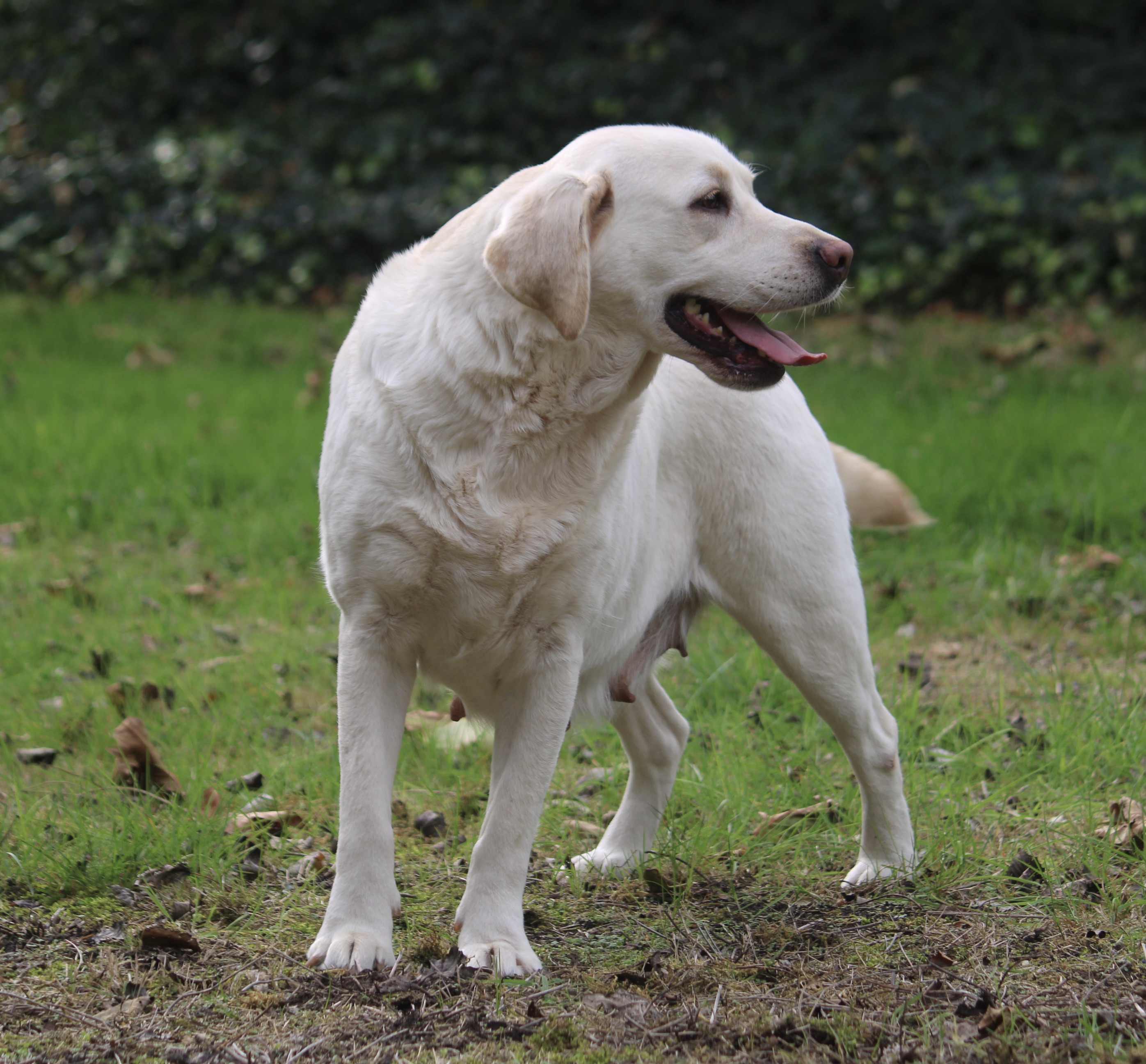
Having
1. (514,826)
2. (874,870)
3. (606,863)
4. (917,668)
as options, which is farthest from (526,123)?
(514,826)

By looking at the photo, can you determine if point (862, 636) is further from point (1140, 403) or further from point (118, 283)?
point (118, 283)

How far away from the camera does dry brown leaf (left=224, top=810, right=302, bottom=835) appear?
10.9 feet

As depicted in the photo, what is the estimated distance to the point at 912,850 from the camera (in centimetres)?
334

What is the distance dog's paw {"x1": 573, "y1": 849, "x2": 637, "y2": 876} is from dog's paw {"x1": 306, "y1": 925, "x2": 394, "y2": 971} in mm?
752

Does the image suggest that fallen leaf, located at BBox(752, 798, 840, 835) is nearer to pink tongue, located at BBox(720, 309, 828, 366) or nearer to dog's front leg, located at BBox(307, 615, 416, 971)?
dog's front leg, located at BBox(307, 615, 416, 971)

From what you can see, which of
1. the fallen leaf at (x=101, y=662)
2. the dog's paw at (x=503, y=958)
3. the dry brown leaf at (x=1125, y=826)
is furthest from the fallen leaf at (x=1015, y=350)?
the dog's paw at (x=503, y=958)

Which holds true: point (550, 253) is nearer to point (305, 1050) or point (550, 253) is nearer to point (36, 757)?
point (305, 1050)

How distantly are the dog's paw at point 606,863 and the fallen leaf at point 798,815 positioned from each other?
1.17 feet

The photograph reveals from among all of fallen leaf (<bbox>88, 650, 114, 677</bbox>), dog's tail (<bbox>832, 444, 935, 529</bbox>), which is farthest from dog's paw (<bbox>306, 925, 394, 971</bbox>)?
fallen leaf (<bbox>88, 650, 114, 677</bbox>)

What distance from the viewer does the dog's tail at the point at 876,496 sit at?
388 centimetres

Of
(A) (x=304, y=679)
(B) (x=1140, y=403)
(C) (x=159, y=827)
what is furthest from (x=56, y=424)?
(B) (x=1140, y=403)

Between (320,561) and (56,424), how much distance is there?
415 centimetres

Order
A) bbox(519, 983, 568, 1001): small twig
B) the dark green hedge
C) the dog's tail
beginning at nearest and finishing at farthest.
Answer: bbox(519, 983, 568, 1001): small twig → the dog's tail → the dark green hedge

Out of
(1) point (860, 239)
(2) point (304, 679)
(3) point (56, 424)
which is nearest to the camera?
(2) point (304, 679)
